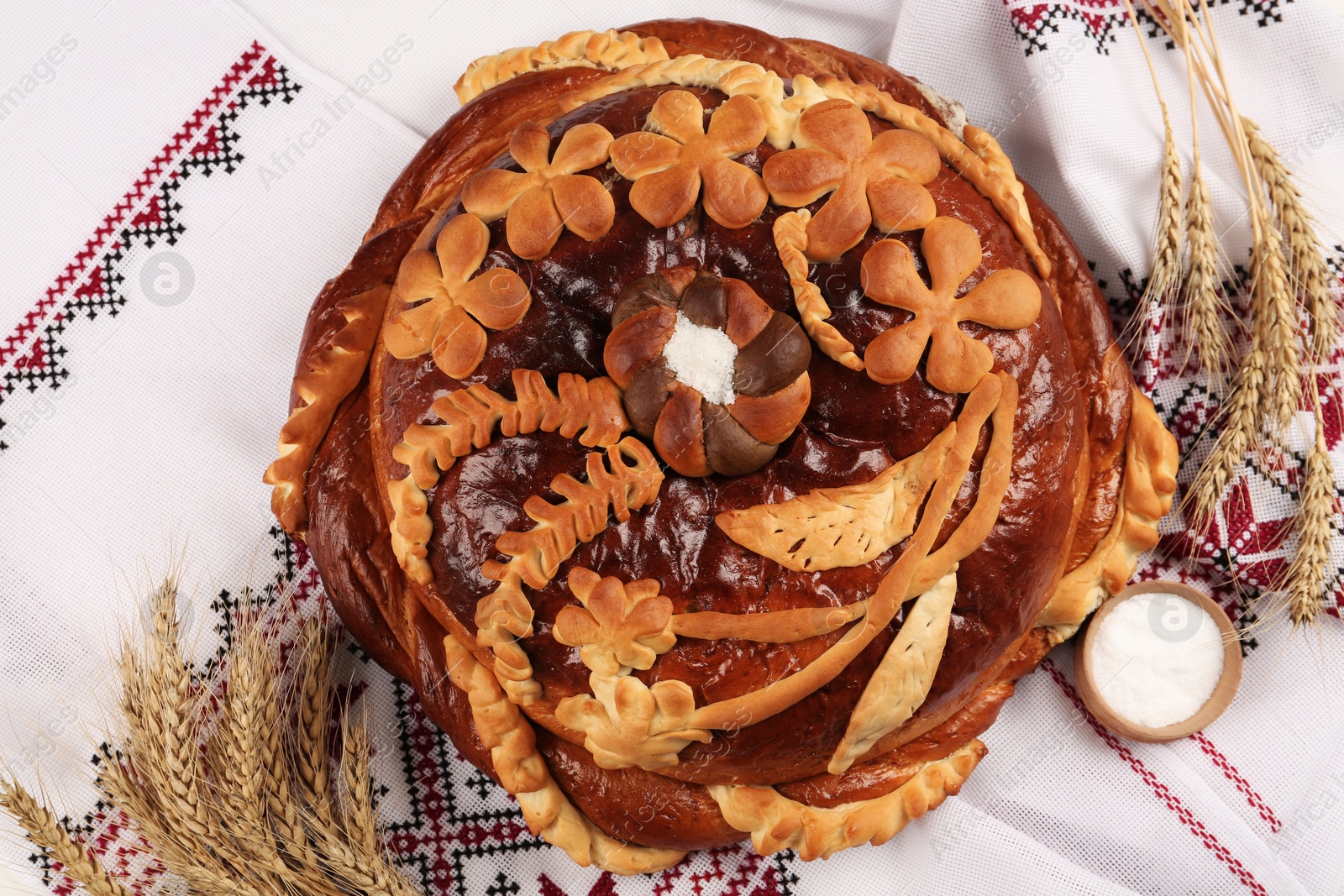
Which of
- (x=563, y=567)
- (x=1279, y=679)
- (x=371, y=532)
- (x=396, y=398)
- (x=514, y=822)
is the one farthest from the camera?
(x=514, y=822)

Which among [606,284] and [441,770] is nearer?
[606,284]

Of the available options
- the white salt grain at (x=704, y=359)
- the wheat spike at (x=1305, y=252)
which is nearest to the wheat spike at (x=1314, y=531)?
the wheat spike at (x=1305, y=252)

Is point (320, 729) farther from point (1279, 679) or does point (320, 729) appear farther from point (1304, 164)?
point (1304, 164)

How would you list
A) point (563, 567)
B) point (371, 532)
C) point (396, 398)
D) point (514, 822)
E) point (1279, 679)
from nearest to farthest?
1. point (563, 567)
2. point (396, 398)
3. point (371, 532)
4. point (1279, 679)
5. point (514, 822)

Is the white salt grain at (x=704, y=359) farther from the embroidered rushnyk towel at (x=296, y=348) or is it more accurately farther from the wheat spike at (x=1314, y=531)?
the wheat spike at (x=1314, y=531)

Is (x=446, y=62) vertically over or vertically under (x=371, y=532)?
over

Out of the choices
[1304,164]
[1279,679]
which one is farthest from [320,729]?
[1304,164]
